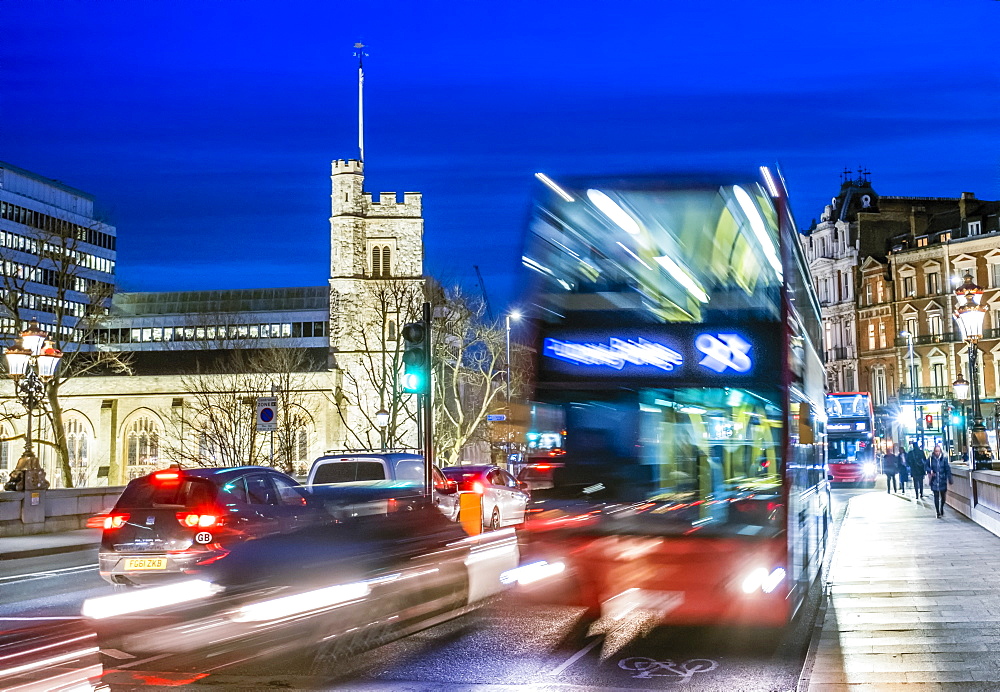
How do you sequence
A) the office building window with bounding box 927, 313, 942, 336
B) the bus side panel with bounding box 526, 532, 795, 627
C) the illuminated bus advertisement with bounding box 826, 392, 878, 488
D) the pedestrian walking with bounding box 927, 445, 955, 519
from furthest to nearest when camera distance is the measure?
the office building window with bounding box 927, 313, 942, 336 → the illuminated bus advertisement with bounding box 826, 392, 878, 488 → the pedestrian walking with bounding box 927, 445, 955, 519 → the bus side panel with bounding box 526, 532, 795, 627

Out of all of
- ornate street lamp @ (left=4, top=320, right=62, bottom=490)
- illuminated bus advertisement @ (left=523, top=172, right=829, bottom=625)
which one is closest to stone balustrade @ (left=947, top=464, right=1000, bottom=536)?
illuminated bus advertisement @ (left=523, top=172, right=829, bottom=625)

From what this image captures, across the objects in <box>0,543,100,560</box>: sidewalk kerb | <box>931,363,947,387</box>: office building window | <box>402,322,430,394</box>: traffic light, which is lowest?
<box>0,543,100,560</box>: sidewalk kerb

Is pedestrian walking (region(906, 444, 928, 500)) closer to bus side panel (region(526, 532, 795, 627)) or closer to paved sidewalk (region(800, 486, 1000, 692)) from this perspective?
paved sidewalk (region(800, 486, 1000, 692))

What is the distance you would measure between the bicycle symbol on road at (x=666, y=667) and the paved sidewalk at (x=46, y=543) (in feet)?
46.4

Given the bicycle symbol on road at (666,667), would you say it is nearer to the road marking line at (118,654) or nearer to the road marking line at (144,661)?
the road marking line at (144,661)

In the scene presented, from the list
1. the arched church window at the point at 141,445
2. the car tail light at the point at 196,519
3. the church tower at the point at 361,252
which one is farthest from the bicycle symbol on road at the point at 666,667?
the arched church window at the point at 141,445

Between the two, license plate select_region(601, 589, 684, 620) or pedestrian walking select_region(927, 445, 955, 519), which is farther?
pedestrian walking select_region(927, 445, 955, 519)

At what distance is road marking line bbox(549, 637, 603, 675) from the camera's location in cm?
978

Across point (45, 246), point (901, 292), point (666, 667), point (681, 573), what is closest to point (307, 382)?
point (45, 246)

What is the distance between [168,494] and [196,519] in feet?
1.97

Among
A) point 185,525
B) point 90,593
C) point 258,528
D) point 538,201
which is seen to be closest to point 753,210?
point 538,201

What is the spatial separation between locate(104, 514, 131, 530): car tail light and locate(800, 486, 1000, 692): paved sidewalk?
7.69 metres

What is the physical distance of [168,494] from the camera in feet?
43.8

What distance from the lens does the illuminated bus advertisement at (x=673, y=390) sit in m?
11.7
